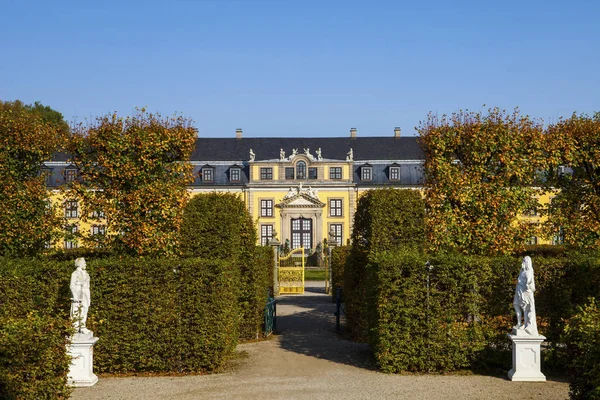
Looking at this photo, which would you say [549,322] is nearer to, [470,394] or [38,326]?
[470,394]

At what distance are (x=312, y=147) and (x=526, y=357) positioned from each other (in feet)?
141

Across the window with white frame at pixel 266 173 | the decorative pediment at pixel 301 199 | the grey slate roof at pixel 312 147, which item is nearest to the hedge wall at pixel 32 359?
the decorative pediment at pixel 301 199

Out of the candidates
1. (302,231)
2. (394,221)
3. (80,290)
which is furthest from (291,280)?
(302,231)

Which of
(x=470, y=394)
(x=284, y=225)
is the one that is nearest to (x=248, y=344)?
(x=470, y=394)

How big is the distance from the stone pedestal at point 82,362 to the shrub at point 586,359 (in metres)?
7.69

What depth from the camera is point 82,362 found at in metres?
10.9

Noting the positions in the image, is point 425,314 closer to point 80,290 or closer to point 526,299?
point 526,299

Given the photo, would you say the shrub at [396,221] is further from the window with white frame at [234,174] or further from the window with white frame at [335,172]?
the window with white frame at [234,174]

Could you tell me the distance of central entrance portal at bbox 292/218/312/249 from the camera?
171 feet

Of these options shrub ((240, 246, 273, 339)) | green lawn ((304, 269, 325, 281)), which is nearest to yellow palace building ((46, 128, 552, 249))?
green lawn ((304, 269, 325, 281))

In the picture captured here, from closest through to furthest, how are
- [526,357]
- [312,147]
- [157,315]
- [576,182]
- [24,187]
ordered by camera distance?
[526,357], [157,315], [24,187], [576,182], [312,147]

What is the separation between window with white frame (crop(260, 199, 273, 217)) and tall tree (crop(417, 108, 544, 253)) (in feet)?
118

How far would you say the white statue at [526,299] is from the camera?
10867 mm

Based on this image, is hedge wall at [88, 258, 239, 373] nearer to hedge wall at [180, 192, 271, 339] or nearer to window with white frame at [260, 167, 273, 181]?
hedge wall at [180, 192, 271, 339]
